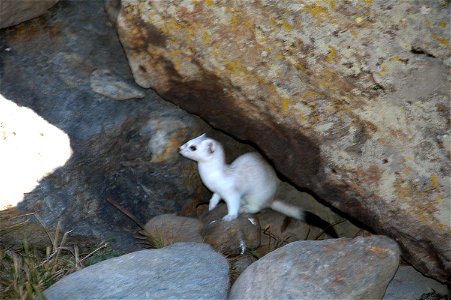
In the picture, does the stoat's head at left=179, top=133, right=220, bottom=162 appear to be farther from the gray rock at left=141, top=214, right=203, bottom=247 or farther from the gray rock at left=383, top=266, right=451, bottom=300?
the gray rock at left=383, top=266, right=451, bottom=300

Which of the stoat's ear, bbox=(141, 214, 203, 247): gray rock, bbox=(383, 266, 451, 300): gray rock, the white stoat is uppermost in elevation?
the stoat's ear

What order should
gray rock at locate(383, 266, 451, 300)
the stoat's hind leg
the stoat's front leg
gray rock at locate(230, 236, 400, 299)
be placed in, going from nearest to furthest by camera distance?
gray rock at locate(230, 236, 400, 299)
gray rock at locate(383, 266, 451, 300)
the stoat's hind leg
the stoat's front leg

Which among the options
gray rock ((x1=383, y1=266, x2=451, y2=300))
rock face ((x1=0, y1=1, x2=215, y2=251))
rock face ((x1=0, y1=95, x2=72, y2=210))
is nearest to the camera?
gray rock ((x1=383, y1=266, x2=451, y2=300))

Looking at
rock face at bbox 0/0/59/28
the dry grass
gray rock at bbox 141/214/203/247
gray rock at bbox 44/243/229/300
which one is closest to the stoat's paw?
gray rock at bbox 141/214/203/247

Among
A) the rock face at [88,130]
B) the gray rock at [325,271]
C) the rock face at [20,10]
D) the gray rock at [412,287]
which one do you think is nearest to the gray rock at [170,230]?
the rock face at [88,130]

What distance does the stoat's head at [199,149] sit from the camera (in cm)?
376

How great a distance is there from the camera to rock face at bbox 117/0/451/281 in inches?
118

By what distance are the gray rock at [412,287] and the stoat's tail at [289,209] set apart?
64 centimetres

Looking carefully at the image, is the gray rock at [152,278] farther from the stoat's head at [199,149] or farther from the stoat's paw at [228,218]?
the stoat's head at [199,149]

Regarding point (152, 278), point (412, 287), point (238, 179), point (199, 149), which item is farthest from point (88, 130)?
point (412, 287)

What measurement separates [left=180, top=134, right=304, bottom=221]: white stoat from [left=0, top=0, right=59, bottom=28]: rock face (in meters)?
1.07

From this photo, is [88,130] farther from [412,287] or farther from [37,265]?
[412,287]

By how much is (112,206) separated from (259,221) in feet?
2.66

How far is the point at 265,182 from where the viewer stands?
3967 millimetres
